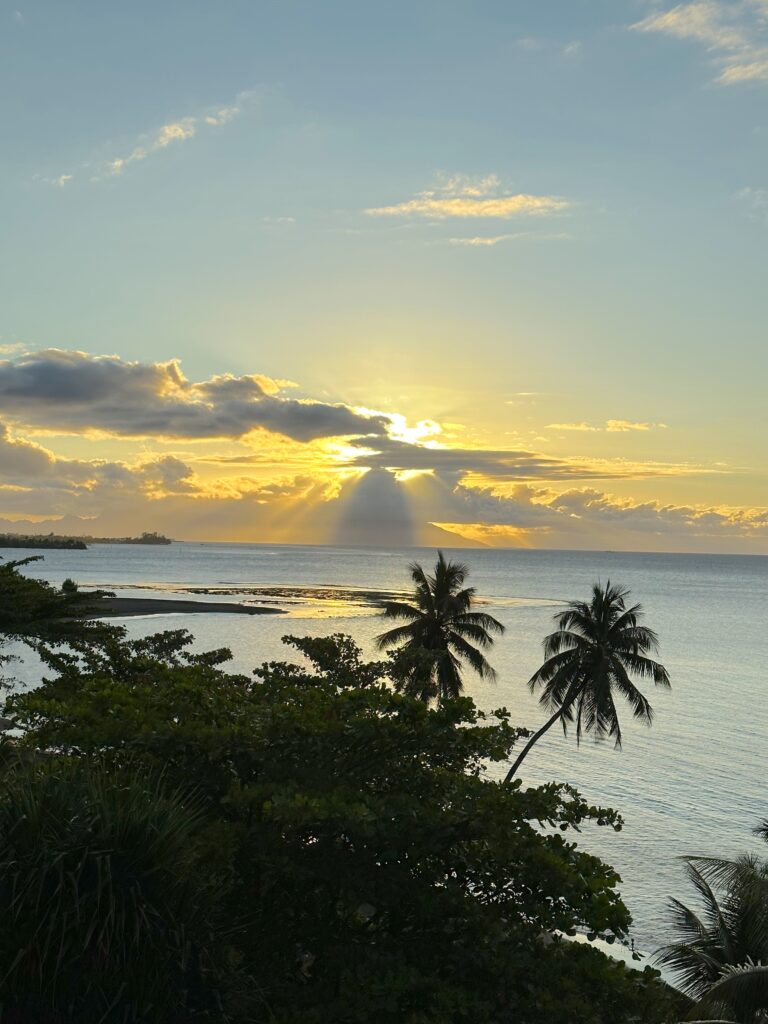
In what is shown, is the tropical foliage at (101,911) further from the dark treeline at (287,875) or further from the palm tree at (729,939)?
the palm tree at (729,939)

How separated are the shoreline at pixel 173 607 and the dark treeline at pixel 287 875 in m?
99.6

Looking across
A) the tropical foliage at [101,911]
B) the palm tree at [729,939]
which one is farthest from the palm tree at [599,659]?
the tropical foliage at [101,911]

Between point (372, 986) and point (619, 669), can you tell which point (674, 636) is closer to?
point (619, 669)

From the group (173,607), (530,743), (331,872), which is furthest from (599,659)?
(173,607)

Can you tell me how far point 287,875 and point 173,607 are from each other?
110m

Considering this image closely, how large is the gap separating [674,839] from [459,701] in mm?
29636

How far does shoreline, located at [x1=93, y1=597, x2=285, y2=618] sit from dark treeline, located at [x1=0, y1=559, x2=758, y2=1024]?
327ft

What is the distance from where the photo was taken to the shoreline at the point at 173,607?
367 feet

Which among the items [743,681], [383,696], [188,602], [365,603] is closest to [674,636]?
[743,681]

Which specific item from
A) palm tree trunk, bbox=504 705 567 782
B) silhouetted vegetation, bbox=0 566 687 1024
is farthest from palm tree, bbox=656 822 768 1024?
palm tree trunk, bbox=504 705 567 782

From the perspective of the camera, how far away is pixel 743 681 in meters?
77.7

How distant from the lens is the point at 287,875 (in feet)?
33.7

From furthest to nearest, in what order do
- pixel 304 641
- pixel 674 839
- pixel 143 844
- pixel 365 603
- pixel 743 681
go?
pixel 365 603 < pixel 743 681 < pixel 674 839 < pixel 304 641 < pixel 143 844

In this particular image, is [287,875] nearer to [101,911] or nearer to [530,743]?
[101,911]
